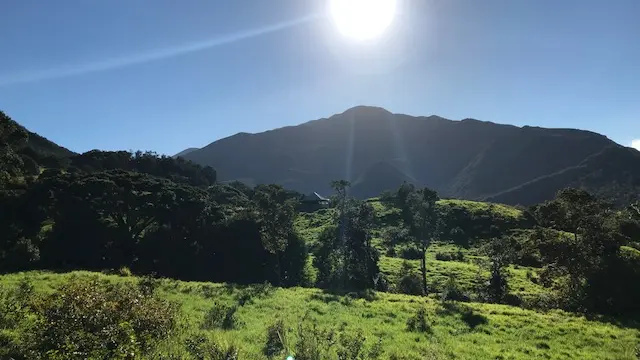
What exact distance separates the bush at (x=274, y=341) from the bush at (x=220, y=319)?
3.35m

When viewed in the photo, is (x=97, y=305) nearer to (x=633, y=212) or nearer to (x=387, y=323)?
(x=387, y=323)

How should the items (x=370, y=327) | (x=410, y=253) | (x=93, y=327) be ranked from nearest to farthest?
(x=93, y=327) < (x=370, y=327) < (x=410, y=253)

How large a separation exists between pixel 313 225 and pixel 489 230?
1737 inches

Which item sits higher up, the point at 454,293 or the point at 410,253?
the point at 410,253

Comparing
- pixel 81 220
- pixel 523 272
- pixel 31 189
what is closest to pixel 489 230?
pixel 523 272

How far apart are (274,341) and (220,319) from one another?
5.88 meters

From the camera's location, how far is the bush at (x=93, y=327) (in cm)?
1469

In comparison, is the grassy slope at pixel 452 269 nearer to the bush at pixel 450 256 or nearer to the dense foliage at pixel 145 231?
the bush at pixel 450 256

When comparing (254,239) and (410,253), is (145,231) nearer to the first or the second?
(254,239)

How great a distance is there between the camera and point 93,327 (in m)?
16.0

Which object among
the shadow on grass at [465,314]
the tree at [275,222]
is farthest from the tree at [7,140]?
the shadow on grass at [465,314]

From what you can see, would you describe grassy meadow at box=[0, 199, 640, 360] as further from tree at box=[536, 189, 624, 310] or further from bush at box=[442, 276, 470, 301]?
bush at box=[442, 276, 470, 301]

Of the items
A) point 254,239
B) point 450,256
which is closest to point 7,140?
point 254,239

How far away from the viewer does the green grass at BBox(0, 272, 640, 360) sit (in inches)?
901
